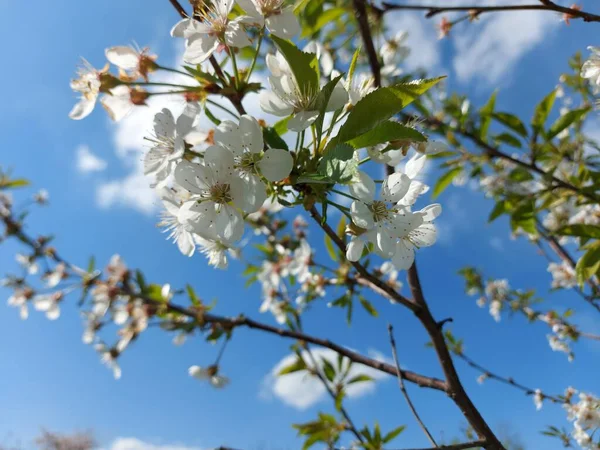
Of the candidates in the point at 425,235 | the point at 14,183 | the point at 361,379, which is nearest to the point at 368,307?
the point at 361,379

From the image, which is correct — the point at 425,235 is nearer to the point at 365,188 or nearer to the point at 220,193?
the point at 365,188

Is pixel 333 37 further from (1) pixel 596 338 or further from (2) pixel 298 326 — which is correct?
(1) pixel 596 338

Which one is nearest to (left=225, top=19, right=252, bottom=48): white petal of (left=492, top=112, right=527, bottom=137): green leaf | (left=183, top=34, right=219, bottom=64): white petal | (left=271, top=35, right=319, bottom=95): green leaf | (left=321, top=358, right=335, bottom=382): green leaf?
(left=183, top=34, right=219, bottom=64): white petal

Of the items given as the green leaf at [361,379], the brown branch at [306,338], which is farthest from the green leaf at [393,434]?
the brown branch at [306,338]

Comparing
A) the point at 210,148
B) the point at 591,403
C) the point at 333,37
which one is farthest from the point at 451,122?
the point at 210,148

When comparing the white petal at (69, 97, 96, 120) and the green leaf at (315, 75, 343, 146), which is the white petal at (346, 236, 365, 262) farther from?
the white petal at (69, 97, 96, 120)
